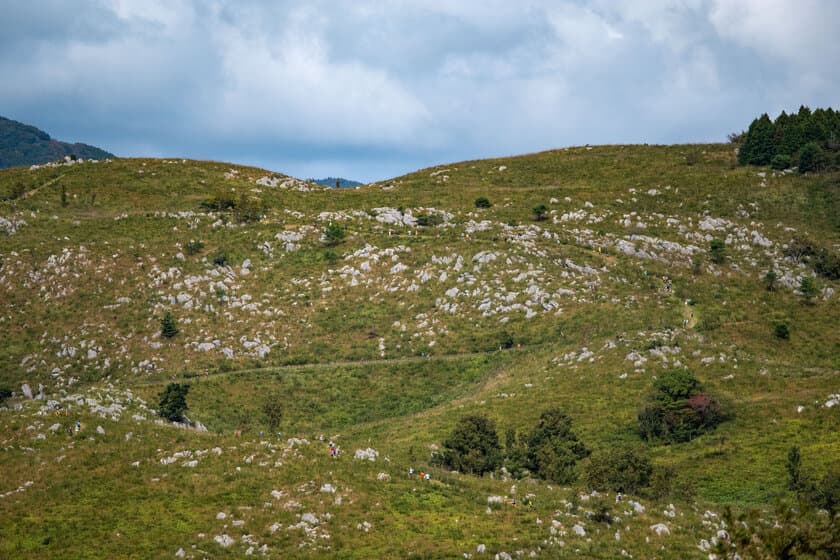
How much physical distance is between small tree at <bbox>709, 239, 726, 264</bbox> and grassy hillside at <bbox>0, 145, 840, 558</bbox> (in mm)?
1578

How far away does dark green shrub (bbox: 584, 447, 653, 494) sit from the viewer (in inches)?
1714

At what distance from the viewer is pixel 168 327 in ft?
267

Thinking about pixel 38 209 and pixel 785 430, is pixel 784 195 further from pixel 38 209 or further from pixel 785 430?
pixel 38 209

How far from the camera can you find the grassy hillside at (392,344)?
120 ft

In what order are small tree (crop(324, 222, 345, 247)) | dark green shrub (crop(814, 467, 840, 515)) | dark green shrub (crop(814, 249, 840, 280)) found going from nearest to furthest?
dark green shrub (crop(814, 467, 840, 515))
dark green shrub (crop(814, 249, 840, 280))
small tree (crop(324, 222, 345, 247))

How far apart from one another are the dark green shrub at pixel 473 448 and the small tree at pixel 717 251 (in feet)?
197

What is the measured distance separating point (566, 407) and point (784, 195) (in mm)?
75433

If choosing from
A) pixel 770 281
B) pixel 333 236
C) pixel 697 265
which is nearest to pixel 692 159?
pixel 697 265

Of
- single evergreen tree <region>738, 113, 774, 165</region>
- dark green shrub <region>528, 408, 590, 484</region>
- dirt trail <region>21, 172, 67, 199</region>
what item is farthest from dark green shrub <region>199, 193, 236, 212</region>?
single evergreen tree <region>738, 113, 774, 165</region>

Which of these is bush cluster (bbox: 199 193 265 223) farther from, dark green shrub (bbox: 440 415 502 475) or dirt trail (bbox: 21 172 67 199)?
dark green shrub (bbox: 440 415 502 475)

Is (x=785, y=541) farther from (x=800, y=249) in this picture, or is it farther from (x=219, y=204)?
(x=219, y=204)

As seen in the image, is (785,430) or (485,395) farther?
(485,395)

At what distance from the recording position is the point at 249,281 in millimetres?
94312

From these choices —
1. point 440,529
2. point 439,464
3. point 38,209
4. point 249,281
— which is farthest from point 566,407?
point 38,209
